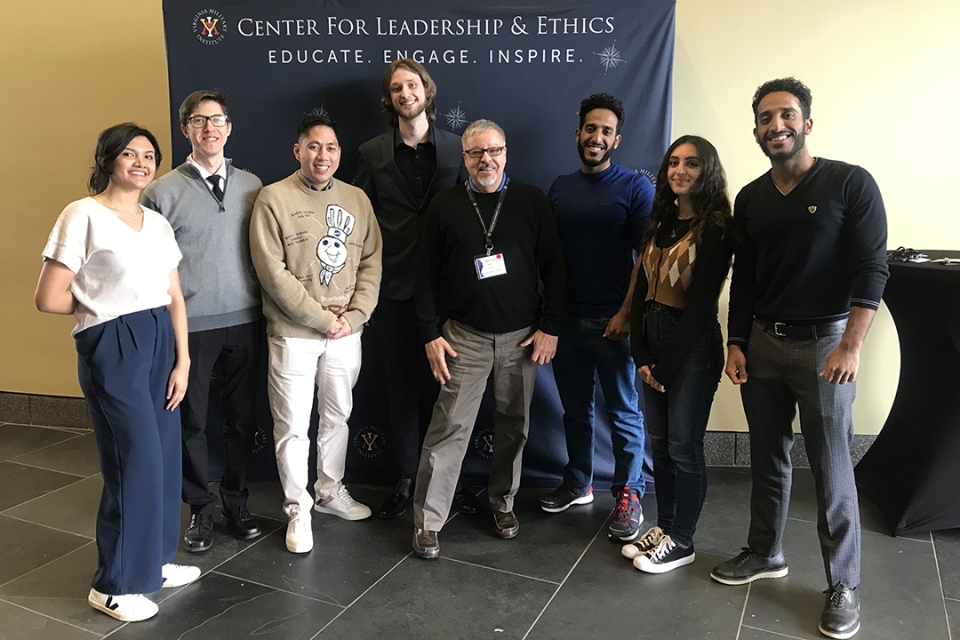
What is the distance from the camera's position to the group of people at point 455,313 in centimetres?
209

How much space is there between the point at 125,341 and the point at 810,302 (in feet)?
6.74

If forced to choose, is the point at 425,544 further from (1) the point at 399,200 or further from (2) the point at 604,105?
(2) the point at 604,105

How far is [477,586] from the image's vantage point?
2.43 meters

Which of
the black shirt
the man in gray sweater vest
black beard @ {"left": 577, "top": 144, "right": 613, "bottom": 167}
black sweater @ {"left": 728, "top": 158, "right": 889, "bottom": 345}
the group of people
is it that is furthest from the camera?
the black shirt

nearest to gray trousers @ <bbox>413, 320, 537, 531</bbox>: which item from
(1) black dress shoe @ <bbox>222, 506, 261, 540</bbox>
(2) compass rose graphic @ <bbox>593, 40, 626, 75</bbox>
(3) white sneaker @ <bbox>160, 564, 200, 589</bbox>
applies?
(1) black dress shoe @ <bbox>222, 506, 261, 540</bbox>

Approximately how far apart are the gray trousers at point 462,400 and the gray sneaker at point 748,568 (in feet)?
2.79

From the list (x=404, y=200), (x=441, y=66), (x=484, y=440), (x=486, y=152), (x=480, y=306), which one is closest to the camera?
(x=486, y=152)

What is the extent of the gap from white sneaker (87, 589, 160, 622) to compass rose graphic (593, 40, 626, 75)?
2657 mm

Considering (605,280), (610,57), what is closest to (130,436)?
(605,280)

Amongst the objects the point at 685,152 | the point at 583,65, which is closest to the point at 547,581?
the point at 685,152

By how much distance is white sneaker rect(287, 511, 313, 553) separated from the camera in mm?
2664

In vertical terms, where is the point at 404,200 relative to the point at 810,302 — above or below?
above

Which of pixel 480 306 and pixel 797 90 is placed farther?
pixel 480 306

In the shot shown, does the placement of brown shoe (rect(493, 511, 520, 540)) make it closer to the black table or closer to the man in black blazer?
the man in black blazer
